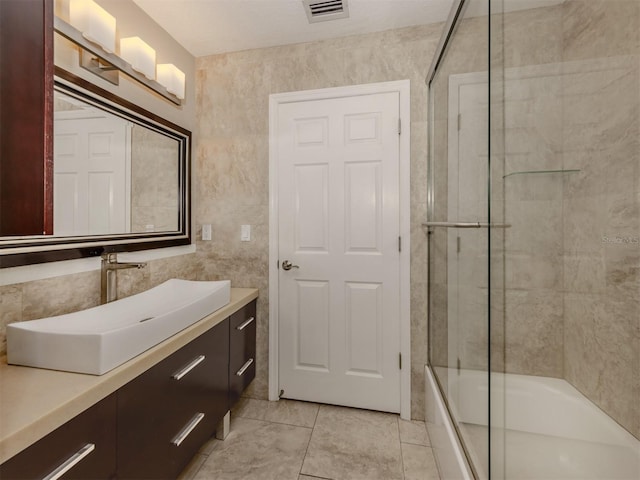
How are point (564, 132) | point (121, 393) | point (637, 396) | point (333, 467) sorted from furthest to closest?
point (333, 467) < point (564, 132) < point (637, 396) < point (121, 393)

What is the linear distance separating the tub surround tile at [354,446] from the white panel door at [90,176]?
5.13 feet

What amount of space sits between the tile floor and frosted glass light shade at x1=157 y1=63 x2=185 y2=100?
2.08 meters

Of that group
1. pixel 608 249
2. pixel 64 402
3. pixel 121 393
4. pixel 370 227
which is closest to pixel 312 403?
pixel 370 227

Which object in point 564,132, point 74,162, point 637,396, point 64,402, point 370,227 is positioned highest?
point 564,132

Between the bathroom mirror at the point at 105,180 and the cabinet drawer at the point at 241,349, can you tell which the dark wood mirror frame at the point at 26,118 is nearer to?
the bathroom mirror at the point at 105,180

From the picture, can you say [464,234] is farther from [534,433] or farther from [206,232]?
[206,232]

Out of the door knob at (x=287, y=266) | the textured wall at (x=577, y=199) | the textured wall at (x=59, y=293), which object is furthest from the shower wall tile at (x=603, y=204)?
the textured wall at (x=59, y=293)

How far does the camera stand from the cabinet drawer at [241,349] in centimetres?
174

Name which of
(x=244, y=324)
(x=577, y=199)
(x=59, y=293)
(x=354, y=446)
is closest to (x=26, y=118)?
(x=59, y=293)

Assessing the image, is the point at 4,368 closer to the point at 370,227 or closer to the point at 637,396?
the point at 370,227

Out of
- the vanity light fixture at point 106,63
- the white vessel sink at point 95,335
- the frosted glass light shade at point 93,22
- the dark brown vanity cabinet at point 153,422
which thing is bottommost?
the dark brown vanity cabinet at point 153,422

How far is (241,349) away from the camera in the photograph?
1.87 metres

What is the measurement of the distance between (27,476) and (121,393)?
10.7 inches

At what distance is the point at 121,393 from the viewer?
3.19 feet
